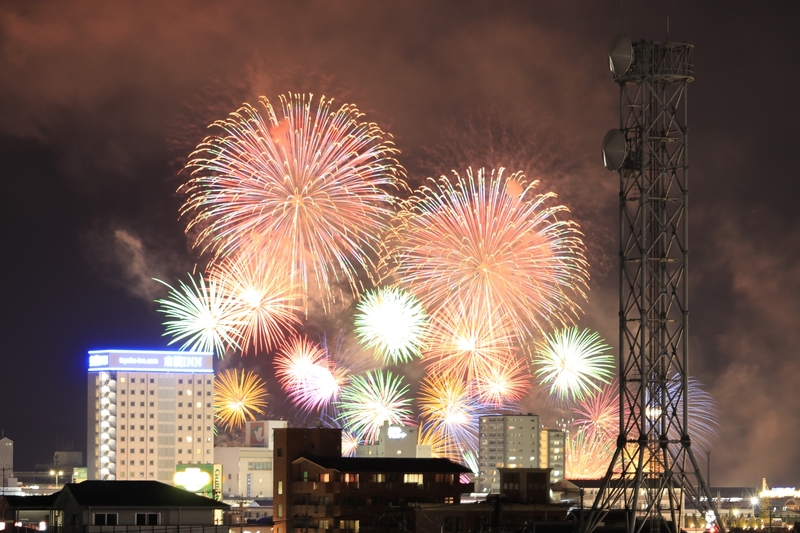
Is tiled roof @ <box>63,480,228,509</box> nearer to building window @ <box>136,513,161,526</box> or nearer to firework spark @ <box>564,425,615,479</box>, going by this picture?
building window @ <box>136,513,161,526</box>

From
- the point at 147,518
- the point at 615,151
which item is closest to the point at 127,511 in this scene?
the point at 147,518

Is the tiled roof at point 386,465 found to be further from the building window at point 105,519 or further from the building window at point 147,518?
the building window at point 105,519

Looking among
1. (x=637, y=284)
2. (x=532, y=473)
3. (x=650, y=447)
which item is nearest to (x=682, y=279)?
(x=637, y=284)

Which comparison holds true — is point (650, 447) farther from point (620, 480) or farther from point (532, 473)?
point (532, 473)

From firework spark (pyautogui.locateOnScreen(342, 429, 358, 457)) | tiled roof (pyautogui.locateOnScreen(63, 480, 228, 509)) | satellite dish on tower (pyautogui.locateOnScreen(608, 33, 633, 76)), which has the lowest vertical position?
tiled roof (pyautogui.locateOnScreen(63, 480, 228, 509))

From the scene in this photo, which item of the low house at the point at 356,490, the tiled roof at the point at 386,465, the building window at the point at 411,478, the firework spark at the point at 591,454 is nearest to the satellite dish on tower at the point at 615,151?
the low house at the point at 356,490

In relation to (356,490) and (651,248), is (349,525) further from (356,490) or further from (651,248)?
(651,248)

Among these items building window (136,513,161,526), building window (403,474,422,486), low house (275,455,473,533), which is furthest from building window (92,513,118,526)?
building window (403,474,422,486)
